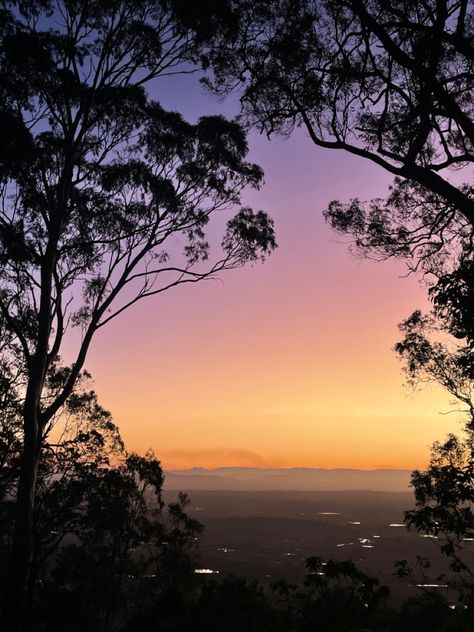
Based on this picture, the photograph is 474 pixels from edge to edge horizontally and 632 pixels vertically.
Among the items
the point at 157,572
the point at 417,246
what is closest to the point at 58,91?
the point at 417,246

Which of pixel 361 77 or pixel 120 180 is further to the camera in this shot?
pixel 120 180

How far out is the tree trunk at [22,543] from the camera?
11438 millimetres

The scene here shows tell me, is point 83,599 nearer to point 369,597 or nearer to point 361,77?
point 369,597

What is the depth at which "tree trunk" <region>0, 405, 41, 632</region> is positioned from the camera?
37.5ft

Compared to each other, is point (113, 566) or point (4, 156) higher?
point (4, 156)

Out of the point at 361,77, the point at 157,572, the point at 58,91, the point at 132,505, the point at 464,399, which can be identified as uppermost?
the point at 58,91

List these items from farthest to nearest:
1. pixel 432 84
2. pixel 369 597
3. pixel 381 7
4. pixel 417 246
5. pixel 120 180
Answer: pixel 120 180
pixel 417 246
pixel 369 597
pixel 381 7
pixel 432 84

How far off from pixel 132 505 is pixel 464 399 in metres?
16.4

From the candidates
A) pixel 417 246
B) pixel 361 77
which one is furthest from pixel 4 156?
pixel 417 246

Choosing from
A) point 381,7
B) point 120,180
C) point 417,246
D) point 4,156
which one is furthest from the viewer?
point 120,180

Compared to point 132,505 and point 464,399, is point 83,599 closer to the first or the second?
point 132,505

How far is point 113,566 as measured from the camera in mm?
24797

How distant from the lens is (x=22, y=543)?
39.8 ft

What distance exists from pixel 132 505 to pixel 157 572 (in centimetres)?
451
